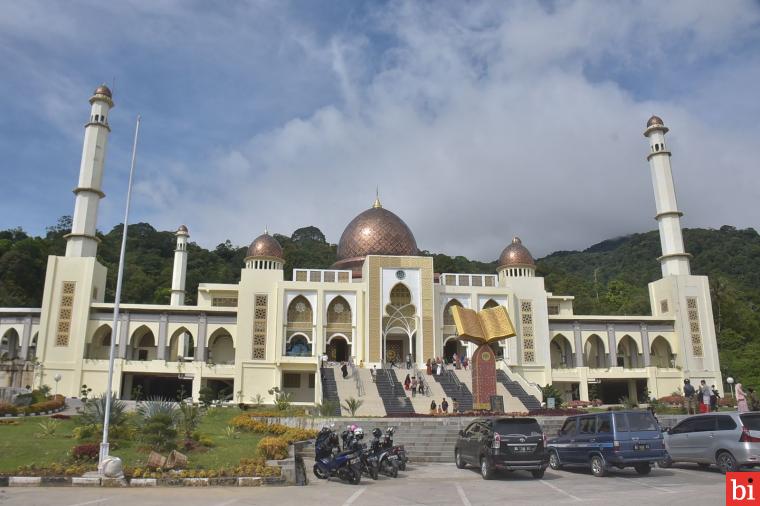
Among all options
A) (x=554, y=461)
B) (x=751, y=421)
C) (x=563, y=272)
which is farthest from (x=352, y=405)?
(x=563, y=272)

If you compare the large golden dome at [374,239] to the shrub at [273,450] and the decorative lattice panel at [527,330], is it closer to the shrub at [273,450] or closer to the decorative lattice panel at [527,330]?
the decorative lattice panel at [527,330]

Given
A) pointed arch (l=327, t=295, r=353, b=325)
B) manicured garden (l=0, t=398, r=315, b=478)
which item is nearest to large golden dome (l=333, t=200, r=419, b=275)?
pointed arch (l=327, t=295, r=353, b=325)

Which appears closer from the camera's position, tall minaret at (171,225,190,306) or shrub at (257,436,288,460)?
shrub at (257,436,288,460)

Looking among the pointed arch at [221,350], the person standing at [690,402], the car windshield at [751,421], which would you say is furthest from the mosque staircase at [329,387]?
the car windshield at [751,421]

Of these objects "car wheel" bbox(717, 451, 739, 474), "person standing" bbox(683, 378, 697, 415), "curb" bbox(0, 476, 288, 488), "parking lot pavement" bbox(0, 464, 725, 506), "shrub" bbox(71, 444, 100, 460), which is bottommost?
"parking lot pavement" bbox(0, 464, 725, 506)

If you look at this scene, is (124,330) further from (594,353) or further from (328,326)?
(594,353)

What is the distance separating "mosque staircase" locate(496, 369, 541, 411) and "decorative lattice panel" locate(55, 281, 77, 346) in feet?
76.2

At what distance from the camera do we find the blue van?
11.7m

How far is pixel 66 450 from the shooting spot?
12.9 m

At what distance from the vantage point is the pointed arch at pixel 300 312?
112 feet

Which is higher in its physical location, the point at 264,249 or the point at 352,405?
the point at 264,249

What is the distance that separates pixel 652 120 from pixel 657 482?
3391 cm

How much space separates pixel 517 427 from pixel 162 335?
27.2m

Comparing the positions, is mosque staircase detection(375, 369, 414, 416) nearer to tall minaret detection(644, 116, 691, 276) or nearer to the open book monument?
the open book monument
